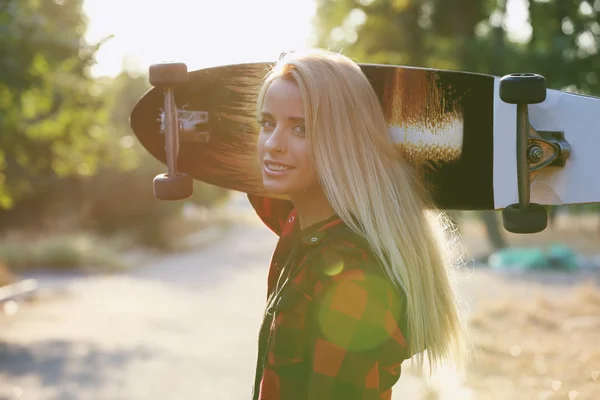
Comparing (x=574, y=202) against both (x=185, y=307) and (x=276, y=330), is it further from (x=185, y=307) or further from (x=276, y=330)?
(x=185, y=307)

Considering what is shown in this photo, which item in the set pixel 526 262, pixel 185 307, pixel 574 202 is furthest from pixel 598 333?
pixel 526 262

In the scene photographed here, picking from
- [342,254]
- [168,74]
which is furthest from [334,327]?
[168,74]

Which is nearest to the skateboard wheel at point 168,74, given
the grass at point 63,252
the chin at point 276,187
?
the chin at point 276,187

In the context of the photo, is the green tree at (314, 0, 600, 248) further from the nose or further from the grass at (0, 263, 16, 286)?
the nose

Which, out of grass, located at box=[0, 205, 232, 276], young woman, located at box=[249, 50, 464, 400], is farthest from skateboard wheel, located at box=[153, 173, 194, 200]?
grass, located at box=[0, 205, 232, 276]

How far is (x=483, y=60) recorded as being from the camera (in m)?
19.0

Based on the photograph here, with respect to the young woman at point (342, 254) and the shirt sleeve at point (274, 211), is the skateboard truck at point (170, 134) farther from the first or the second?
the young woman at point (342, 254)

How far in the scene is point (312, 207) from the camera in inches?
81.0

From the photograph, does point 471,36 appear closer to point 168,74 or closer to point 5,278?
point 5,278

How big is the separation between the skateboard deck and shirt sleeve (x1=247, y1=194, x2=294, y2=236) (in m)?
0.04

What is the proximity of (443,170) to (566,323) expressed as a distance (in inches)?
253

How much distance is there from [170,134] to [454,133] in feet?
3.45

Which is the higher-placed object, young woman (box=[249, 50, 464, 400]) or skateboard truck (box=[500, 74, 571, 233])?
skateboard truck (box=[500, 74, 571, 233])

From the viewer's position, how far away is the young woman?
5.55 feet
